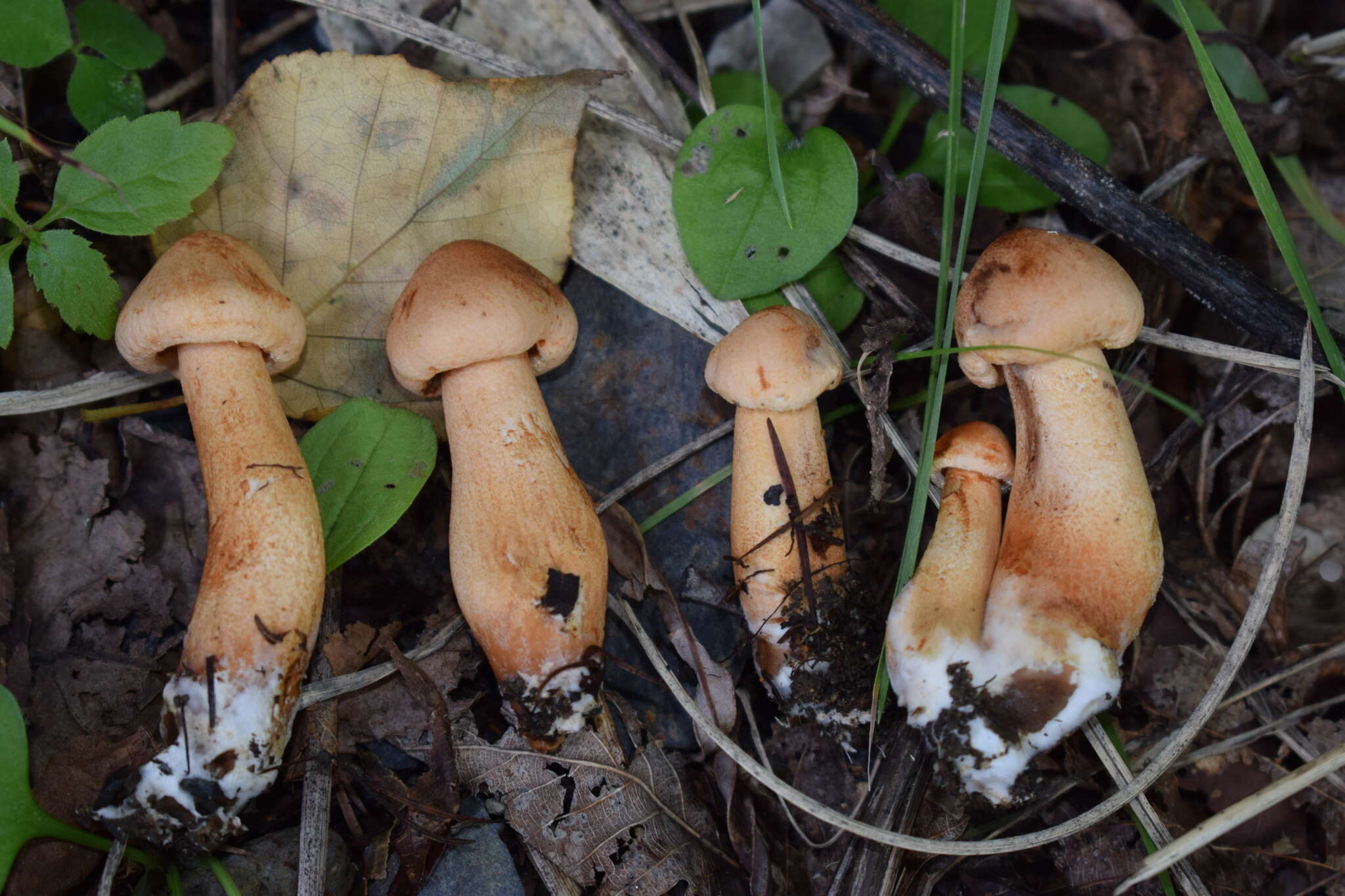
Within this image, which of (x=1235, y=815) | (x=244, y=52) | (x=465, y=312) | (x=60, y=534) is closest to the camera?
(x=1235, y=815)

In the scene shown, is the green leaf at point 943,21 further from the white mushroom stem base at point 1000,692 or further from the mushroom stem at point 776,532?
the white mushroom stem base at point 1000,692

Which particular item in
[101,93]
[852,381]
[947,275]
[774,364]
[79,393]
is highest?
[101,93]

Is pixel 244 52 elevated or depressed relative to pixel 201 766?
elevated

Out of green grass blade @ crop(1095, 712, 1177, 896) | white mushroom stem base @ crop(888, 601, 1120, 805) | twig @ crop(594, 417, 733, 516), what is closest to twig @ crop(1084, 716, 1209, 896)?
green grass blade @ crop(1095, 712, 1177, 896)

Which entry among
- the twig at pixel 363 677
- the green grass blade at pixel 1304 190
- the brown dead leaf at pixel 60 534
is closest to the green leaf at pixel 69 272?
the brown dead leaf at pixel 60 534

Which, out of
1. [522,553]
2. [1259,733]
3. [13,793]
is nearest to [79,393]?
[13,793]

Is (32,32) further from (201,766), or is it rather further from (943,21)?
(943,21)

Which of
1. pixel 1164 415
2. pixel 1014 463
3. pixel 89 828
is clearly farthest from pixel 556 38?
pixel 89 828

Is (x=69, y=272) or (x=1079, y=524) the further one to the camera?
(x=69, y=272)
